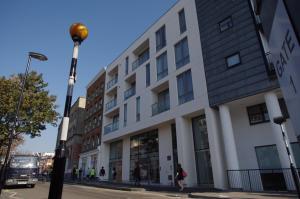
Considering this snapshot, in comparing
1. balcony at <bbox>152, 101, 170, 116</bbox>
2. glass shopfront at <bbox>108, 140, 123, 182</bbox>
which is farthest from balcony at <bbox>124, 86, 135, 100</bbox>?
glass shopfront at <bbox>108, 140, 123, 182</bbox>

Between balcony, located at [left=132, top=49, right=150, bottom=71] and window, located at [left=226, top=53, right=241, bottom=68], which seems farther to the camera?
balcony, located at [left=132, top=49, right=150, bottom=71]

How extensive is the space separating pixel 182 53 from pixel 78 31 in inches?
657

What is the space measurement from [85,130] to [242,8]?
→ 3272 cm

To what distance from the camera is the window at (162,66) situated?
72.0ft

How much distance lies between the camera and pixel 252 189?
1327cm

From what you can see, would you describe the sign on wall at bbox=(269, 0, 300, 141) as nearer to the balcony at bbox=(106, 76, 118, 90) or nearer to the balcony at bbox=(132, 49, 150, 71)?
the balcony at bbox=(132, 49, 150, 71)

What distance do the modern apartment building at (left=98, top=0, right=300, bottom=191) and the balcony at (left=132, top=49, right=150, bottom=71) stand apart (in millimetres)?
410

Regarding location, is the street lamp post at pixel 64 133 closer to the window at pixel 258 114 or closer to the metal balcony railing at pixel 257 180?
the metal balcony railing at pixel 257 180

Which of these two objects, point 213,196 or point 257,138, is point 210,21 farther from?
point 213,196

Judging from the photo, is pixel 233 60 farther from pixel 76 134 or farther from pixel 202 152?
pixel 76 134

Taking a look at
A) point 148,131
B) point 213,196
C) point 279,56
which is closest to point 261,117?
point 213,196

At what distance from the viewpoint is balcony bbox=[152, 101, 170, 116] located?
67.9ft

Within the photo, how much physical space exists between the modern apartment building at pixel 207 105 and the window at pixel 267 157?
0.06m

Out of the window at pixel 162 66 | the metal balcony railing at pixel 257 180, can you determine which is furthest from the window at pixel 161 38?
the metal balcony railing at pixel 257 180
